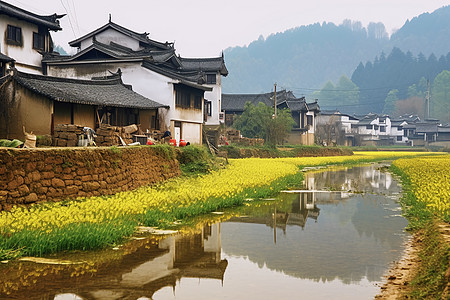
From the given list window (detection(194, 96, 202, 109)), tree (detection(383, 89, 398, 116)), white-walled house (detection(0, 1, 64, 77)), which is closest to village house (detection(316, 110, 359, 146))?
window (detection(194, 96, 202, 109))

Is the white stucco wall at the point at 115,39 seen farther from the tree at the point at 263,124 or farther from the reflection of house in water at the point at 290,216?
the reflection of house in water at the point at 290,216

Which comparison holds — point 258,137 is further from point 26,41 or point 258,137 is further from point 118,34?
point 26,41

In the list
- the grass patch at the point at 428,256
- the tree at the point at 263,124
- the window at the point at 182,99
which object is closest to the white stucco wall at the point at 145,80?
the window at the point at 182,99

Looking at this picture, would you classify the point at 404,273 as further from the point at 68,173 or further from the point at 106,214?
the point at 68,173

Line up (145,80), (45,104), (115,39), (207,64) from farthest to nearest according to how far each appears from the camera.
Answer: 1. (207,64)
2. (115,39)
3. (145,80)
4. (45,104)

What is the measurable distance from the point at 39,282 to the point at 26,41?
1346 inches

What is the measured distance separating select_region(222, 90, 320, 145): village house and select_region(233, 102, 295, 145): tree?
34.5ft

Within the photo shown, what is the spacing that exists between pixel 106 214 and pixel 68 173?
2.89 m

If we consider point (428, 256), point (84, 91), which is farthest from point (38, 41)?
point (428, 256)

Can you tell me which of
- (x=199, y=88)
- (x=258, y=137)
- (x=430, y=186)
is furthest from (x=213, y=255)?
(x=258, y=137)

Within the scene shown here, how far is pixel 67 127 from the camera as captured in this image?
19.2 m

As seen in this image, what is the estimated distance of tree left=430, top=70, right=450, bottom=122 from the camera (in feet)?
458

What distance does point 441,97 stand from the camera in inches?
5625

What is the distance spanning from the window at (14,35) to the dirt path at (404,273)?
1333 inches
